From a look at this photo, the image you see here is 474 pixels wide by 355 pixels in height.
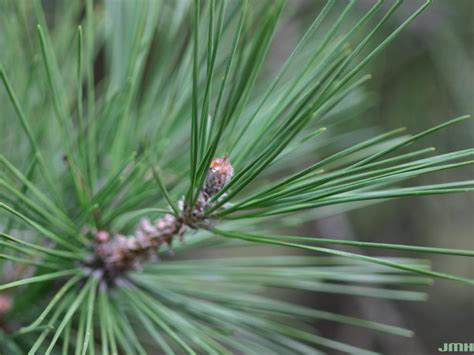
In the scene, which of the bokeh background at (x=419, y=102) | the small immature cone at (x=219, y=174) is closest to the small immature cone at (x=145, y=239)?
the small immature cone at (x=219, y=174)

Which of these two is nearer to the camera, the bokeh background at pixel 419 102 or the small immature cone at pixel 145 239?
the small immature cone at pixel 145 239

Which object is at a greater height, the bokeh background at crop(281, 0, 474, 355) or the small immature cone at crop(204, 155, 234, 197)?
the bokeh background at crop(281, 0, 474, 355)

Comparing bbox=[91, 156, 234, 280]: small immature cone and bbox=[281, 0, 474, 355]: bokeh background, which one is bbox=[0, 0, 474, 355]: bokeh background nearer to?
bbox=[281, 0, 474, 355]: bokeh background

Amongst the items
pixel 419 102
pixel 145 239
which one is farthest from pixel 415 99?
pixel 145 239

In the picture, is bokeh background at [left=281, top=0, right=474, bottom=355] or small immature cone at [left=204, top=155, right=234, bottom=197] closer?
small immature cone at [left=204, top=155, right=234, bottom=197]

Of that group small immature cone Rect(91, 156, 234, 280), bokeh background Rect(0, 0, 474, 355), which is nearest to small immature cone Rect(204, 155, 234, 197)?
small immature cone Rect(91, 156, 234, 280)

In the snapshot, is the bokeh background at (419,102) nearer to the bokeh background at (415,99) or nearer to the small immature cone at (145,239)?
the bokeh background at (415,99)

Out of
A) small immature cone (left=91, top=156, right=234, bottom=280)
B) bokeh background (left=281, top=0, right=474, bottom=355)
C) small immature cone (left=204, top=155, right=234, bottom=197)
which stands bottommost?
small immature cone (left=91, top=156, right=234, bottom=280)

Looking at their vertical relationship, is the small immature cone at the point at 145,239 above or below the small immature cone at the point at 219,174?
below

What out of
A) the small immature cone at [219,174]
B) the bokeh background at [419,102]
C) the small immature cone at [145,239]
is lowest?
the small immature cone at [145,239]

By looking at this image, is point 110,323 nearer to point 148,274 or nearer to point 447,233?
point 148,274

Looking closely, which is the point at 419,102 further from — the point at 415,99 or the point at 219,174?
A: the point at 219,174
